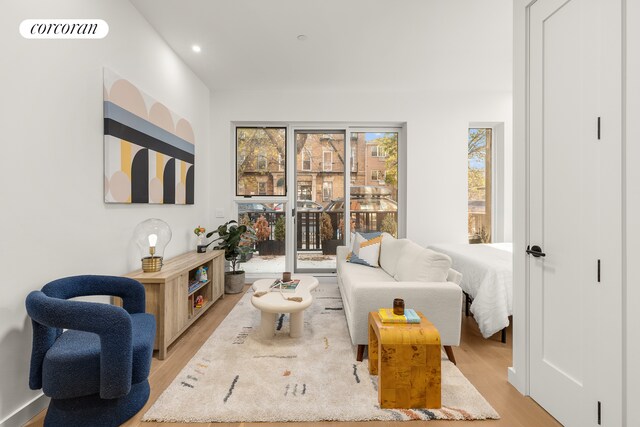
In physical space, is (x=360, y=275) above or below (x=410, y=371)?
above

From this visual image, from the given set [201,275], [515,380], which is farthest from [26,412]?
[515,380]

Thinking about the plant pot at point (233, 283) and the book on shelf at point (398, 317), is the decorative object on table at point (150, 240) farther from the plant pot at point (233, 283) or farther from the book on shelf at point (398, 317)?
the book on shelf at point (398, 317)

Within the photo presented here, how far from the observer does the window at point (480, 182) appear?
448 centimetres

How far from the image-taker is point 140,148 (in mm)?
2523

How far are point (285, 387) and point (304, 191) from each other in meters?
3.06

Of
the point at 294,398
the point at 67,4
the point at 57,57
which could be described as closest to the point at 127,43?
the point at 67,4

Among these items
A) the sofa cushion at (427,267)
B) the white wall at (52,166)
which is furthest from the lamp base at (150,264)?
the sofa cushion at (427,267)

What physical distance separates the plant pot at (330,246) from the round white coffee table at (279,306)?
1835 mm

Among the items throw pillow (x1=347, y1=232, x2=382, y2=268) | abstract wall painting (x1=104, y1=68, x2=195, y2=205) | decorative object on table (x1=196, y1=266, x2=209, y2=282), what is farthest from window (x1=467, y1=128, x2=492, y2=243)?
abstract wall painting (x1=104, y1=68, x2=195, y2=205)

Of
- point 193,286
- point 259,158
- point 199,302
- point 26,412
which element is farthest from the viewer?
point 259,158

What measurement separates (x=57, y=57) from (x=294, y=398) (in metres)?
2.52

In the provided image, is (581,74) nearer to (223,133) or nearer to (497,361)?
(497,361)

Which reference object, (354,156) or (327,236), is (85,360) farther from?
(354,156)

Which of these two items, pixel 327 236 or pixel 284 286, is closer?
pixel 284 286
